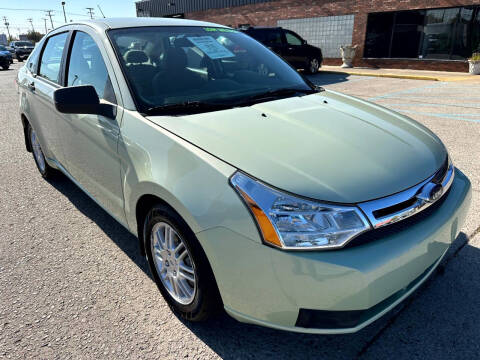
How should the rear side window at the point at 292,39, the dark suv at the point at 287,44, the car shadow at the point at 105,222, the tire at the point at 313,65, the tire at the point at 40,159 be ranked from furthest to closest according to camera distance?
the tire at the point at 313,65 → the rear side window at the point at 292,39 → the dark suv at the point at 287,44 → the tire at the point at 40,159 → the car shadow at the point at 105,222

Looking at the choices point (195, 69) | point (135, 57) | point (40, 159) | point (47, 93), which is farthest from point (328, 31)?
point (135, 57)

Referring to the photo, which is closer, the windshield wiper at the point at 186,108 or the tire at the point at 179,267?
the tire at the point at 179,267

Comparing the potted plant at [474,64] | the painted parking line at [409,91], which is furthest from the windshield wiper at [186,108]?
the potted plant at [474,64]

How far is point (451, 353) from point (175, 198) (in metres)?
1.62

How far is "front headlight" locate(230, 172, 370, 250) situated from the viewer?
1526 mm

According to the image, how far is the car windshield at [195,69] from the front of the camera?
2.33m

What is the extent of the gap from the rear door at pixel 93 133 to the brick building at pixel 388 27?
16.0 meters

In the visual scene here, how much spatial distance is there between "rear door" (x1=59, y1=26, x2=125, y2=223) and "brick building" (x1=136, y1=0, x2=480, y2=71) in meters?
16.0

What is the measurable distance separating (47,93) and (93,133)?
1156mm

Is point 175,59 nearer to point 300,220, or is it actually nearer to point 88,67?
point 88,67

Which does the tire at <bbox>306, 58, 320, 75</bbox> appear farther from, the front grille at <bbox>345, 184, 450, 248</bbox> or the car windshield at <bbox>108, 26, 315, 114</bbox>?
the front grille at <bbox>345, 184, 450, 248</bbox>

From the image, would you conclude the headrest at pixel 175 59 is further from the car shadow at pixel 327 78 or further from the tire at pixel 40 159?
the car shadow at pixel 327 78

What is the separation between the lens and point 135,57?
248 cm

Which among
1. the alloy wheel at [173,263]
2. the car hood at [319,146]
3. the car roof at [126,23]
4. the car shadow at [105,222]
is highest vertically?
the car roof at [126,23]
